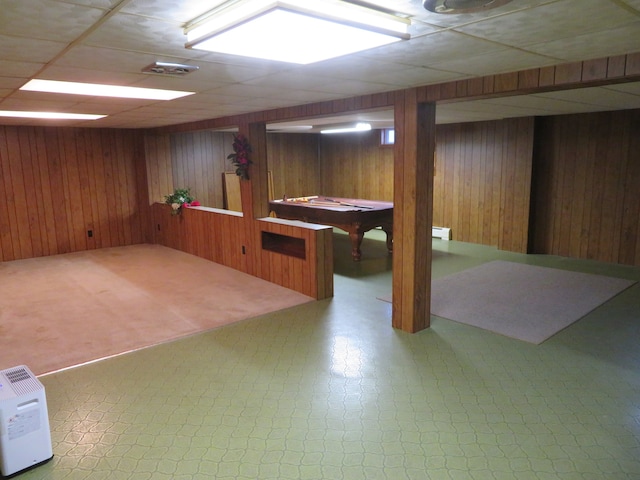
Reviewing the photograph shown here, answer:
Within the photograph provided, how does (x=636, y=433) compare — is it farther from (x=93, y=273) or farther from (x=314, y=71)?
(x=93, y=273)

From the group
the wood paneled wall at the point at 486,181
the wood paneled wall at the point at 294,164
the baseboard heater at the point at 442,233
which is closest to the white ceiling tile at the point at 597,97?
the wood paneled wall at the point at 486,181

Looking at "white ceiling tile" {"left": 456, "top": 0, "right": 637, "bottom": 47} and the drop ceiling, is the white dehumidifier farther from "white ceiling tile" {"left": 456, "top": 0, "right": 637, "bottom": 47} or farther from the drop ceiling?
"white ceiling tile" {"left": 456, "top": 0, "right": 637, "bottom": 47}

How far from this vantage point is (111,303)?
4.98m

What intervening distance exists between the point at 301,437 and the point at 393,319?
6.01 ft

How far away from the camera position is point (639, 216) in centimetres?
618

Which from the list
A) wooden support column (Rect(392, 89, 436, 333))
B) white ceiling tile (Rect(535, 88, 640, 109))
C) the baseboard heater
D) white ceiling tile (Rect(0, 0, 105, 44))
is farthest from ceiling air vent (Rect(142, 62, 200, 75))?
the baseboard heater

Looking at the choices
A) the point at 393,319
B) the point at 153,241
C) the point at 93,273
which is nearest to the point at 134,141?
the point at 153,241

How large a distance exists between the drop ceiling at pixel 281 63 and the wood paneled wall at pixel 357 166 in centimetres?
559

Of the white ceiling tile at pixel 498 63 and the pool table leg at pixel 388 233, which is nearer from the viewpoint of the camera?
the white ceiling tile at pixel 498 63

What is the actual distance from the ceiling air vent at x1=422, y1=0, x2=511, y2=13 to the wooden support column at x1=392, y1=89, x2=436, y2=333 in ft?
6.82

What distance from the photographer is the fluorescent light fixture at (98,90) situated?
331cm

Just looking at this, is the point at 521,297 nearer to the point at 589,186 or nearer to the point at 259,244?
the point at 589,186

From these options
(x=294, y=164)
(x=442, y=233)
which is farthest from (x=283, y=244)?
(x=294, y=164)

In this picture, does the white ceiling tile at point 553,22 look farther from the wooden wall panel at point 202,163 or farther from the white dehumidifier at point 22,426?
the wooden wall panel at point 202,163
